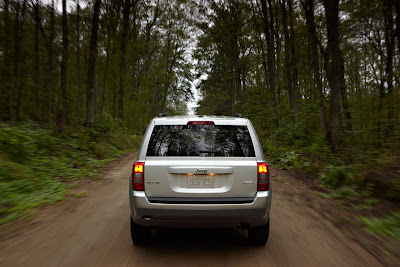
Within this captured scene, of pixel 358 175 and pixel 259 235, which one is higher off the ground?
pixel 358 175

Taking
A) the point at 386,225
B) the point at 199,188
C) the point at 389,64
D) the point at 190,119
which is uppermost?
the point at 389,64

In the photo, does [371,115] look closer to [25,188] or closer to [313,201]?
[313,201]

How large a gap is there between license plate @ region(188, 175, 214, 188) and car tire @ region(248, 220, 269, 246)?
2.87 feet

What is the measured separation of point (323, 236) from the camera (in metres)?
3.49

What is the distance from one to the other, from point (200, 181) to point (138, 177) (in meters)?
0.68

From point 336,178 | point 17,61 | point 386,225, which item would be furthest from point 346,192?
point 17,61

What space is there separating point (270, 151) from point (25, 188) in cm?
866

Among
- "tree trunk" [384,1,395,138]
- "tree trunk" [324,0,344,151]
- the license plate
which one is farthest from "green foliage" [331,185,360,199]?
the license plate

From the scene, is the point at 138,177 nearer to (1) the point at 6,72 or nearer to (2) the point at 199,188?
(2) the point at 199,188

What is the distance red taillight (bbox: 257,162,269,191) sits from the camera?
9.16 feet

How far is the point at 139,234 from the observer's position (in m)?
3.08

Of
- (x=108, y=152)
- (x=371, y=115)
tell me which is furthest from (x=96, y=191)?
(x=371, y=115)

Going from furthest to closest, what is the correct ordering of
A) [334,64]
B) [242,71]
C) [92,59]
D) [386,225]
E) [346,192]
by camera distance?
[242,71] < [92,59] < [334,64] < [346,192] < [386,225]

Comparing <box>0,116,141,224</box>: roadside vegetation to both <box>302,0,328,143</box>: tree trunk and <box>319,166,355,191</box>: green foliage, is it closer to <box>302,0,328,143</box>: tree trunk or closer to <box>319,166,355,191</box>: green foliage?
<box>319,166,355,191</box>: green foliage
